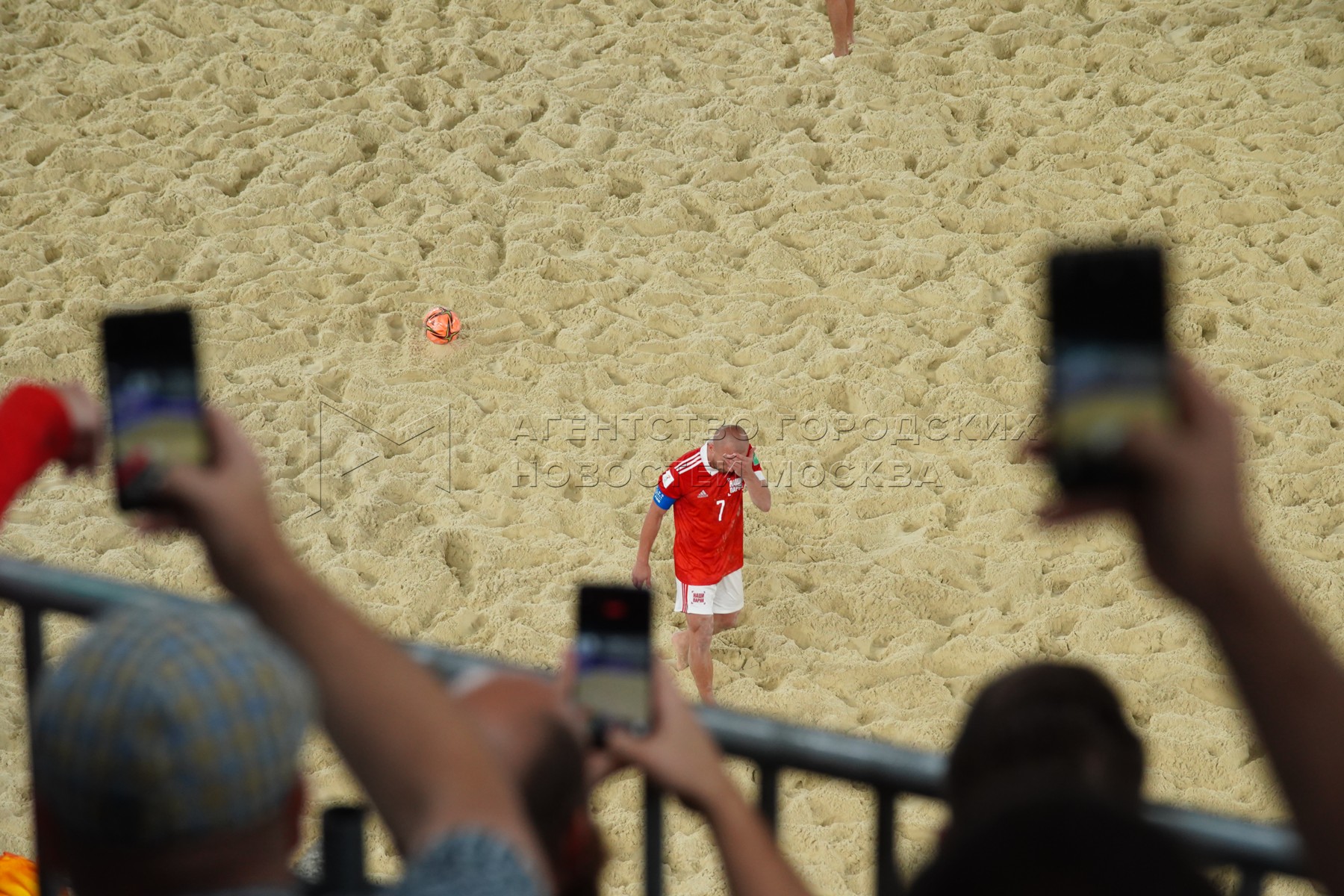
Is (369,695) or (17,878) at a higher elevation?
(369,695)

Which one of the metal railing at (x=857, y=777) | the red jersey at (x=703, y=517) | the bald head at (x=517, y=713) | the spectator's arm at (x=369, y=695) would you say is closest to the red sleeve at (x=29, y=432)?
the metal railing at (x=857, y=777)

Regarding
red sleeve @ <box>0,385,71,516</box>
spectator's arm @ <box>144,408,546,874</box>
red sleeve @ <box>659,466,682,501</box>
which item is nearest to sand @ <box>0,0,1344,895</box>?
red sleeve @ <box>659,466,682,501</box>

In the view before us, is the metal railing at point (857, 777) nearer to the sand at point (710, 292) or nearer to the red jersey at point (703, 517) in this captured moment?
the sand at point (710, 292)

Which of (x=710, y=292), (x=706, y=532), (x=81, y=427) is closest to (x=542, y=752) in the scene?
(x=81, y=427)

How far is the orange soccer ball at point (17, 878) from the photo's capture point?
2.88 m

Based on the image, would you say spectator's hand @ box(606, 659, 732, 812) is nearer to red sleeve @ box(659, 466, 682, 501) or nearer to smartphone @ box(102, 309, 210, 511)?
smartphone @ box(102, 309, 210, 511)

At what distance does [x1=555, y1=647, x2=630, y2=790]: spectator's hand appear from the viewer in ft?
4.25

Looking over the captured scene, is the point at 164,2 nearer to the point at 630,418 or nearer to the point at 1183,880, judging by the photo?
the point at 630,418

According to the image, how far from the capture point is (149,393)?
4.52ft

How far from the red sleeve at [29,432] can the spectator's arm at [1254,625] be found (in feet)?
3.83

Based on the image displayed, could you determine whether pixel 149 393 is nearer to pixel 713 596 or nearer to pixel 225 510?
pixel 225 510

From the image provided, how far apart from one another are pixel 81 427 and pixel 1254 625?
1.25m

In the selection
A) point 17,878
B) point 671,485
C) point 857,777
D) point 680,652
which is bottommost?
point 680,652

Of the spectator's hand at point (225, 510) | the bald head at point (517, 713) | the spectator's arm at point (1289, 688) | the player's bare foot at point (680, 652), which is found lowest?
the player's bare foot at point (680, 652)
